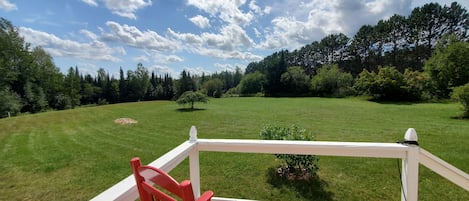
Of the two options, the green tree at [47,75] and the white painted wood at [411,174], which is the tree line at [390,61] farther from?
the green tree at [47,75]

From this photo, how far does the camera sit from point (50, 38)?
68.6 ft

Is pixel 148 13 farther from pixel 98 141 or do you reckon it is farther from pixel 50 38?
pixel 50 38

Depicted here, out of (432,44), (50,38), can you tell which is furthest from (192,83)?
(432,44)

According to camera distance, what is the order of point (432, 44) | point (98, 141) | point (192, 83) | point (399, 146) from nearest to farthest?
point (399, 146)
point (98, 141)
point (432, 44)
point (192, 83)

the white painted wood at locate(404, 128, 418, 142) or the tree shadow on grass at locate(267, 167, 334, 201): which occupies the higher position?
the white painted wood at locate(404, 128, 418, 142)

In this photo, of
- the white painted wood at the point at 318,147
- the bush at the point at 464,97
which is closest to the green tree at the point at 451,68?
the bush at the point at 464,97

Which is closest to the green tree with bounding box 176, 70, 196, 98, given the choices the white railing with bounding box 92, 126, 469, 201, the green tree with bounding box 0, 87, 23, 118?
the green tree with bounding box 0, 87, 23, 118

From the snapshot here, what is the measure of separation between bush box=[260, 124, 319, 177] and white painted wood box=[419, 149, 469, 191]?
221 centimetres

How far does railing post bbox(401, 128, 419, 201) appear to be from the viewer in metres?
1.57

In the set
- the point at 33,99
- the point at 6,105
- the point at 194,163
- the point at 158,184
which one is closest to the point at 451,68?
the point at 194,163

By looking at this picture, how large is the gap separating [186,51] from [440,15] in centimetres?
3034

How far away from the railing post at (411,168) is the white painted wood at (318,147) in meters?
0.04

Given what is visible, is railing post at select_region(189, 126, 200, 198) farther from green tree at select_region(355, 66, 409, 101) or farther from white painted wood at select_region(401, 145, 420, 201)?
green tree at select_region(355, 66, 409, 101)

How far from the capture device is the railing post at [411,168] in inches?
61.6
